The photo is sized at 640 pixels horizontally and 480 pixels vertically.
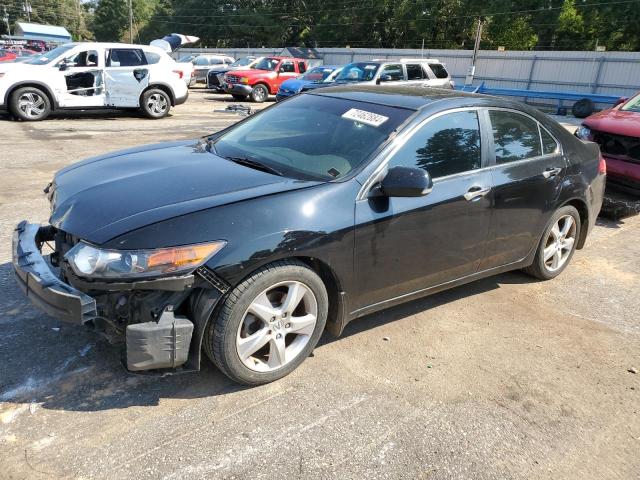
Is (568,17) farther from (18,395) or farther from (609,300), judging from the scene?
(18,395)

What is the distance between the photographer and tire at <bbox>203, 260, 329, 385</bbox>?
9.29 feet

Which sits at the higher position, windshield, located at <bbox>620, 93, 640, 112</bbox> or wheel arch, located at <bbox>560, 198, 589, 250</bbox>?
windshield, located at <bbox>620, 93, 640, 112</bbox>

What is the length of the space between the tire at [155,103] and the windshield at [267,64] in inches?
323

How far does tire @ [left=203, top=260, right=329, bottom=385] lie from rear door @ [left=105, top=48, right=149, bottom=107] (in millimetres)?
11888

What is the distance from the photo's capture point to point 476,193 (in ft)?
12.4

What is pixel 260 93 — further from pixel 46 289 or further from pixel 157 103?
pixel 46 289

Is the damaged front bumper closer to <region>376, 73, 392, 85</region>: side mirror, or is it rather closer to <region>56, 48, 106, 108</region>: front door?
<region>56, 48, 106, 108</region>: front door

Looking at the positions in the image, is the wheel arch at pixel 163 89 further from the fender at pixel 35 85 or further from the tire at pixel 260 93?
the tire at pixel 260 93

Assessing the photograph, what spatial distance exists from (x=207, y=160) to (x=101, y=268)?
127 cm

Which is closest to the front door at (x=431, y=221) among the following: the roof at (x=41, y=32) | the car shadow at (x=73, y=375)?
the car shadow at (x=73, y=375)

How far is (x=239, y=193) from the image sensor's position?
3.04 meters

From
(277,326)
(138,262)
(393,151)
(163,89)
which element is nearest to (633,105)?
(393,151)

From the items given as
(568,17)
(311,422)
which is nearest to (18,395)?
(311,422)

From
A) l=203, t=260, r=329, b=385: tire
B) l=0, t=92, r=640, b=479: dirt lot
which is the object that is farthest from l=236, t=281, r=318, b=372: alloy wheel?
l=0, t=92, r=640, b=479: dirt lot
